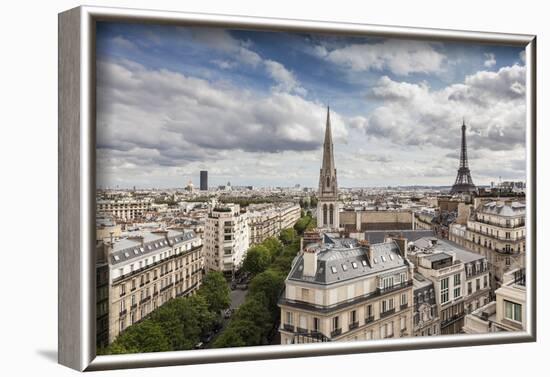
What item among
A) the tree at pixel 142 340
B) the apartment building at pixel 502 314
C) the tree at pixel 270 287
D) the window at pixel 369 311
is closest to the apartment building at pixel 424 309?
the apartment building at pixel 502 314

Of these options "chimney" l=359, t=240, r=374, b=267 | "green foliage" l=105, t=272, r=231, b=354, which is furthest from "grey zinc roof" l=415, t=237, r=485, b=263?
"green foliage" l=105, t=272, r=231, b=354

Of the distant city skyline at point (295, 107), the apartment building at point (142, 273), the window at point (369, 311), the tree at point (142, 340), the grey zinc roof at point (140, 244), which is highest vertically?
the distant city skyline at point (295, 107)

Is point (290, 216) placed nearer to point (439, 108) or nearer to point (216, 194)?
point (216, 194)

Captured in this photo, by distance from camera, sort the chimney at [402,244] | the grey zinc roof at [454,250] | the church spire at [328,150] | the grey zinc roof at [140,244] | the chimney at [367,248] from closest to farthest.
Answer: the grey zinc roof at [140,244], the church spire at [328,150], the chimney at [367,248], the chimney at [402,244], the grey zinc roof at [454,250]

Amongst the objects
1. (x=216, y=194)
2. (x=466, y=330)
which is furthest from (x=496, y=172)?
(x=216, y=194)

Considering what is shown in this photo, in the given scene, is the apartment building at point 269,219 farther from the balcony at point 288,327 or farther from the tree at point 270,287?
the balcony at point 288,327

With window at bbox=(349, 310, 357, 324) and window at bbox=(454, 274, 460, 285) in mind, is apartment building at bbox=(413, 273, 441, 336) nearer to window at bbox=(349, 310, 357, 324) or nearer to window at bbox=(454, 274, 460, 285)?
window at bbox=(454, 274, 460, 285)
